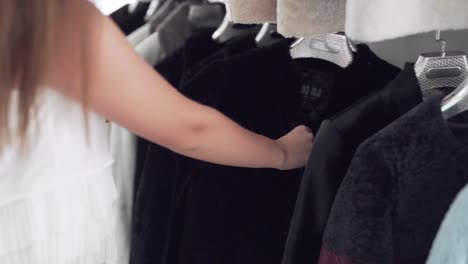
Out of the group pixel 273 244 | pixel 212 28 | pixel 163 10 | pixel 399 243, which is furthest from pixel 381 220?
pixel 163 10

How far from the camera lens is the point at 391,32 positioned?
514 millimetres

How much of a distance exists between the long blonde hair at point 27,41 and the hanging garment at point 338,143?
0.29 metres

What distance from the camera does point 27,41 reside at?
0.58 metres

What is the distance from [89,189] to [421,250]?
0.45 meters

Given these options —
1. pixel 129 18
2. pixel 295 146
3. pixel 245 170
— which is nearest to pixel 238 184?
pixel 245 170

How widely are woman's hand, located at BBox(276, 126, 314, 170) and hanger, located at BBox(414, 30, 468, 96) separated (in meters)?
0.16

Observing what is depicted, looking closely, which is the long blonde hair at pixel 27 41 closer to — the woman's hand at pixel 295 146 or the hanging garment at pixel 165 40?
the woman's hand at pixel 295 146

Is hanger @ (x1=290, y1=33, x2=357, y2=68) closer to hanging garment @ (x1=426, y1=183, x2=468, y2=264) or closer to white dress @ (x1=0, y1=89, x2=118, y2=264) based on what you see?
white dress @ (x1=0, y1=89, x2=118, y2=264)

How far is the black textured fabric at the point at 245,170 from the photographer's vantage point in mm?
841

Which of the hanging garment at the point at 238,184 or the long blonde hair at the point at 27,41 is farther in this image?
the hanging garment at the point at 238,184

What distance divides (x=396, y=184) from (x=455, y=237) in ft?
0.44

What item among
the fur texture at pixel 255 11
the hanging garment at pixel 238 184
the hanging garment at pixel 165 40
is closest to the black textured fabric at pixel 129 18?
the hanging garment at pixel 165 40

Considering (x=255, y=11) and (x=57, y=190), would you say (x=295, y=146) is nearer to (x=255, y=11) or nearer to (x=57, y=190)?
(x=255, y=11)

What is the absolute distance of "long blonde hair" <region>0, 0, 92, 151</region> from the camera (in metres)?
0.57
